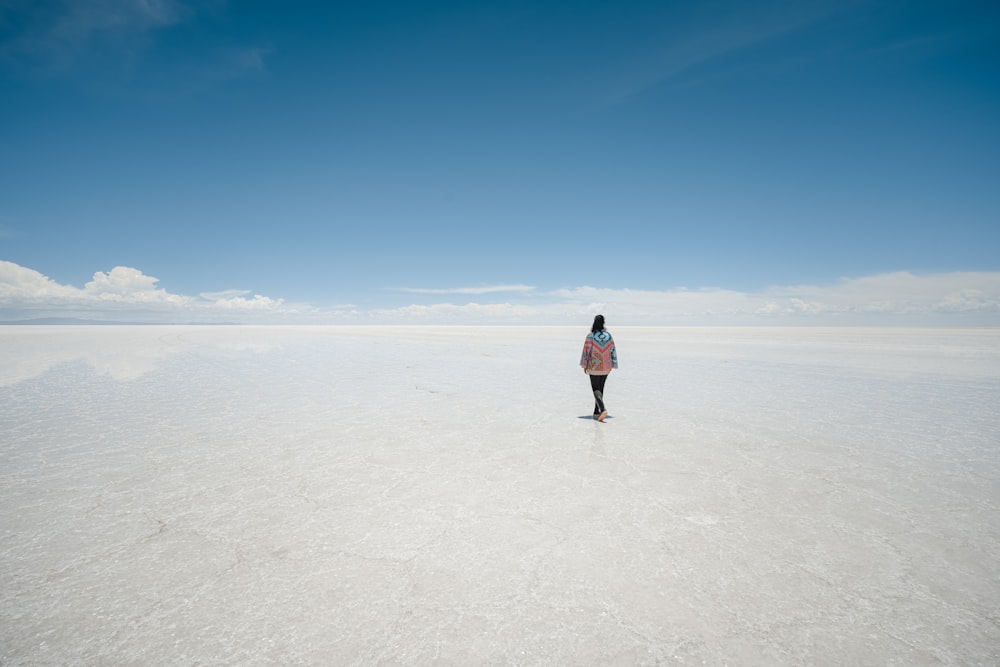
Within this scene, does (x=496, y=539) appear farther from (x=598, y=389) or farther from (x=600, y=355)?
(x=600, y=355)

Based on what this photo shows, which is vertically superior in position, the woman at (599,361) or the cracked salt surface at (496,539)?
the woman at (599,361)

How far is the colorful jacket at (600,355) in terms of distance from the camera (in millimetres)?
6824

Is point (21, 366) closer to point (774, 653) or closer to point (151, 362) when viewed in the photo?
point (151, 362)

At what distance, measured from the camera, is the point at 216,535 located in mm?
3232

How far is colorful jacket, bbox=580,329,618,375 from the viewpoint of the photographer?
22.4ft

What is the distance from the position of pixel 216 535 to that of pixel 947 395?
12.6 meters

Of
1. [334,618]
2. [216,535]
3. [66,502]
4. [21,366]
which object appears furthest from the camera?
[21,366]

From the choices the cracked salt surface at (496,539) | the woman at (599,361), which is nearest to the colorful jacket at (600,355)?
the woman at (599,361)

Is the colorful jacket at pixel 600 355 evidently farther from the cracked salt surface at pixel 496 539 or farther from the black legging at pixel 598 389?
the cracked salt surface at pixel 496 539

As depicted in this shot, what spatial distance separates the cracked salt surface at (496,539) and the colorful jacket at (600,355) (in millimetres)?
841

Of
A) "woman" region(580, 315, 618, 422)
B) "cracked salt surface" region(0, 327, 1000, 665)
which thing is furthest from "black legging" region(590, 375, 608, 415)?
"cracked salt surface" region(0, 327, 1000, 665)

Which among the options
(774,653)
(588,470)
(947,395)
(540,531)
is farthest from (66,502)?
(947,395)

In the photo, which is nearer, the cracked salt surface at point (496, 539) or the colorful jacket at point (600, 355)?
the cracked salt surface at point (496, 539)

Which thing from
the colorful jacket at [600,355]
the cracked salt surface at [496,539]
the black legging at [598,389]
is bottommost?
the cracked salt surface at [496,539]
